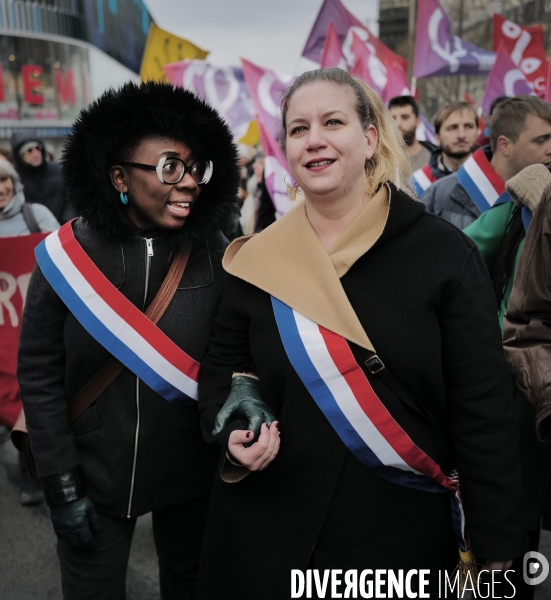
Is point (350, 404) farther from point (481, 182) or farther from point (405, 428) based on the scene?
point (481, 182)

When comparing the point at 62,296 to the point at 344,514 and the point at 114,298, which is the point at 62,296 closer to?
the point at 114,298

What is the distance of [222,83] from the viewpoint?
8.84 meters

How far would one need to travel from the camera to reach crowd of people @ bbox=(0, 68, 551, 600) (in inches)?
69.3

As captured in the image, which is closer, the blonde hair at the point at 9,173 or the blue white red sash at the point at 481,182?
the blue white red sash at the point at 481,182

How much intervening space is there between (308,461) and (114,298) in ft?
2.64

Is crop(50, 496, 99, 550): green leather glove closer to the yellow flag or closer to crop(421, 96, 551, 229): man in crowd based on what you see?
crop(421, 96, 551, 229): man in crowd

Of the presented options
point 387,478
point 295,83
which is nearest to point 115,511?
point 387,478

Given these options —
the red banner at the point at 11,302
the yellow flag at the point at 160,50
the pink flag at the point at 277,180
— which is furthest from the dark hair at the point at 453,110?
the yellow flag at the point at 160,50

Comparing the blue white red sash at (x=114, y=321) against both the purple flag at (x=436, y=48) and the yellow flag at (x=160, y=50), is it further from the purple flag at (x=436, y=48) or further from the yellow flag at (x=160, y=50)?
the purple flag at (x=436, y=48)

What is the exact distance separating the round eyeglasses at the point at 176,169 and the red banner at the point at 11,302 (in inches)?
70.8

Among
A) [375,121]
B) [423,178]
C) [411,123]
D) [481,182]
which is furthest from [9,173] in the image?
[375,121]

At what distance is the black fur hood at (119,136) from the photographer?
2076 millimetres

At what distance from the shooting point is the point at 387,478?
1.81m

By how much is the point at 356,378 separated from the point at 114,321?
0.82 metres
